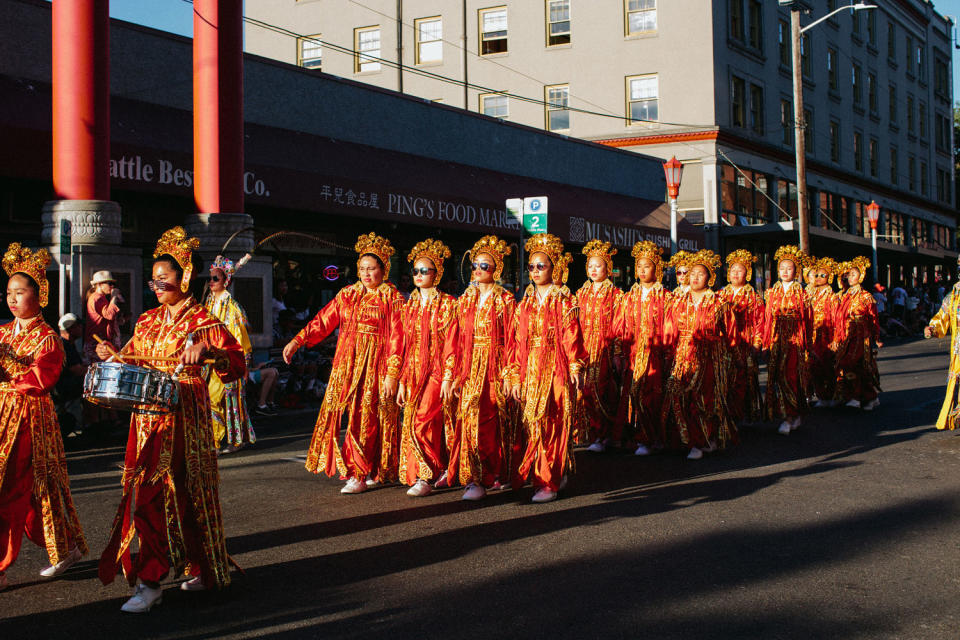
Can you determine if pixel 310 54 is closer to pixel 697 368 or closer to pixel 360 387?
pixel 697 368

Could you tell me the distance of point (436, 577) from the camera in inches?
204

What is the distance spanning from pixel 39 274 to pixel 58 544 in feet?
5.28

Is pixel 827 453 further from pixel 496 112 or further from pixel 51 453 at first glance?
pixel 496 112

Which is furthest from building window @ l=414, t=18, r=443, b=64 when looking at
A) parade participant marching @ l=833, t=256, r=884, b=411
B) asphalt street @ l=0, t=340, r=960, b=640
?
asphalt street @ l=0, t=340, r=960, b=640

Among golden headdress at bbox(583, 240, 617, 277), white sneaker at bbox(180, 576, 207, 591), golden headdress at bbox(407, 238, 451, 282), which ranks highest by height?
golden headdress at bbox(583, 240, 617, 277)

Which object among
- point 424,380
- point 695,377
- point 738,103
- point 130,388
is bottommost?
point 695,377

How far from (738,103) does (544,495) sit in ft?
94.8

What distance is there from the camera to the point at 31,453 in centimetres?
510

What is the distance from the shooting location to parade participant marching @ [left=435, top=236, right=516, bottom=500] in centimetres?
719

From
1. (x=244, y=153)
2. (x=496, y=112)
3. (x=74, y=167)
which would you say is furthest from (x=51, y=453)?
(x=496, y=112)

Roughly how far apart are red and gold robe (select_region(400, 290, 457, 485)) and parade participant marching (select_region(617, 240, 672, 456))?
256 cm

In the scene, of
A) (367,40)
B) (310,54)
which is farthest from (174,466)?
(310,54)

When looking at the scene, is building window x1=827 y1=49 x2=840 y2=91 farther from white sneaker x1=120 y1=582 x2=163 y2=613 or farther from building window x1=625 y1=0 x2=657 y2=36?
white sneaker x1=120 y1=582 x2=163 y2=613

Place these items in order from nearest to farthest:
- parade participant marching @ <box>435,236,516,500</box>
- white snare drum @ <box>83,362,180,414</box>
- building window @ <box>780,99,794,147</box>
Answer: white snare drum @ <box>83,362,180,414</box>, parade participant marching @ <box>435,236,516,500</box>, building window @ <box>780,99,794,147</box>
